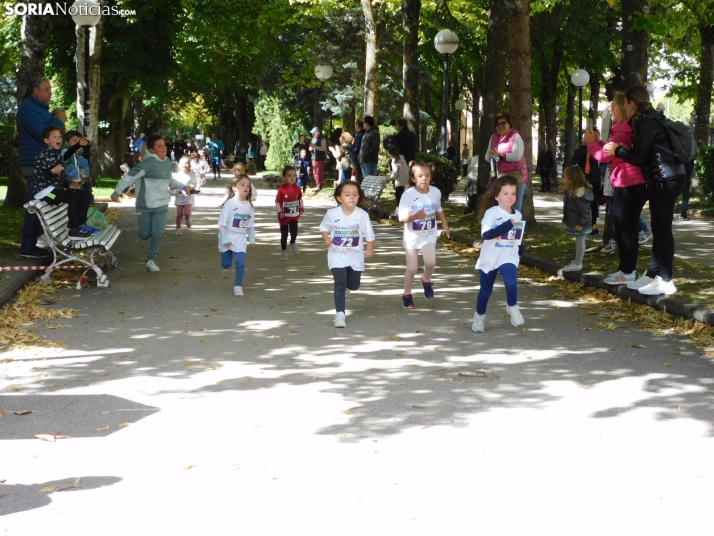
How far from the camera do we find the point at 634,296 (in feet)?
33.6

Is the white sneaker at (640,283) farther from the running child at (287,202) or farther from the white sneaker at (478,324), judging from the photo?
the running child at (287,202)

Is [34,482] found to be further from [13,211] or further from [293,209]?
[13,211]

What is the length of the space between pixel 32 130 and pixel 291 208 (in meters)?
3.78

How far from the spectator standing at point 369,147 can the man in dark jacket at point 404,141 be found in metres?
1.31

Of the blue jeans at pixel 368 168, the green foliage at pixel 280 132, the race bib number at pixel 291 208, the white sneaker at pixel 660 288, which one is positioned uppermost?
the green foliage at pixel 280 132

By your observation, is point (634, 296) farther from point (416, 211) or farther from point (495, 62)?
point (495, 62)

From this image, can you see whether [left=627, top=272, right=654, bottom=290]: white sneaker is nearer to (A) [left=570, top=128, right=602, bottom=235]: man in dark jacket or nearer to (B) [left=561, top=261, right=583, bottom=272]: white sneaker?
(B) [left=561, top=261, right=583, bottom=272]: white sneaker

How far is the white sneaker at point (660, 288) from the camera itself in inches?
393

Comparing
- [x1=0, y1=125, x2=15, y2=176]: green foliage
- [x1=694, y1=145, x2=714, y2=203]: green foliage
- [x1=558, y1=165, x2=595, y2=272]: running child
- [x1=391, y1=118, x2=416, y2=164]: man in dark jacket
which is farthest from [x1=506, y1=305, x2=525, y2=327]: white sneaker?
[x1=0, y1=125, x2=15, y2=176]: green foliage

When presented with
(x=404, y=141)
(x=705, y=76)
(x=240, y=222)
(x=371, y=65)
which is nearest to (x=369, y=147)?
(x=404, y=141)

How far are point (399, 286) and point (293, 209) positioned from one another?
10.4 ft

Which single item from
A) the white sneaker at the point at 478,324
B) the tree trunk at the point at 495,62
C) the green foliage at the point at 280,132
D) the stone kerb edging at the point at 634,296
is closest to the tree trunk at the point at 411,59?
the tree trunk at the point at 495,62

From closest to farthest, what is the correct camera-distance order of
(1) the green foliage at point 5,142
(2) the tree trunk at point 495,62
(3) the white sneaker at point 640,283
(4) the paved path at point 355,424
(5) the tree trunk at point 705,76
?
(4) the paved path at point 355,424, (3) the white sneaker at point 640,283, (2) the tree trunk at point 495,62, (5) the tree trunk at point 705,76, (1) the green foliage at point 5,142

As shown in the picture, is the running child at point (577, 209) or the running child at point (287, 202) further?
the running child at point (287, 202)
